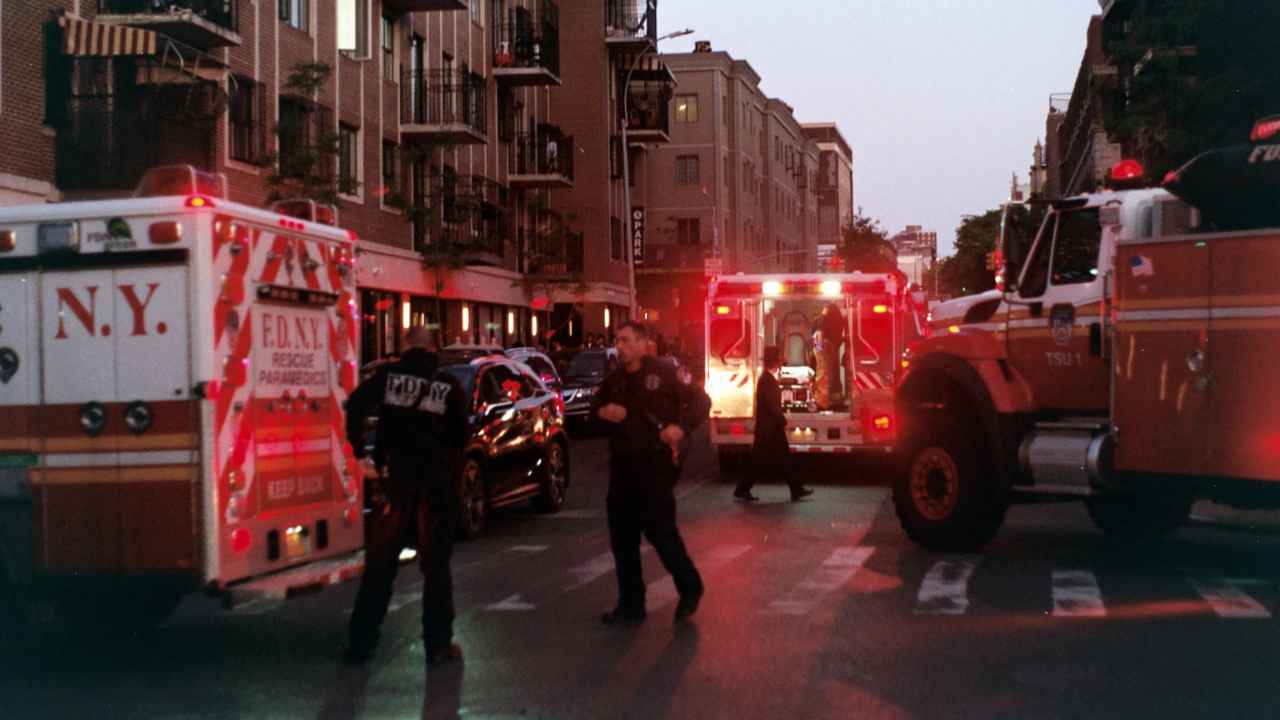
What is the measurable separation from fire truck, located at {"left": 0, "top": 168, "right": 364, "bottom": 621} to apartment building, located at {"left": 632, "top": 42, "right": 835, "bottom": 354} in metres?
56.7

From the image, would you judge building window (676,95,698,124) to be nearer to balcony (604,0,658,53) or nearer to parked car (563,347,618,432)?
balcony (604,0,658,53)

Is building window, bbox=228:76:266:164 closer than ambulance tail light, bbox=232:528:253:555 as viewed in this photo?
No

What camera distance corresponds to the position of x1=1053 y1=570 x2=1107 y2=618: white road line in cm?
1016

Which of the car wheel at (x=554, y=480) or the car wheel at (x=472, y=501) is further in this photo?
the car wheel at (x=554, y=480)

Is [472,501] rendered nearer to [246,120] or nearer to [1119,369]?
[1119,369]

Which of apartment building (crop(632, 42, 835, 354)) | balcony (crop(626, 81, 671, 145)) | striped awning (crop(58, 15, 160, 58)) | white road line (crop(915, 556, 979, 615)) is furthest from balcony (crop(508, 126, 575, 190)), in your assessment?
white road line (crop(915, 556, 979, 615))

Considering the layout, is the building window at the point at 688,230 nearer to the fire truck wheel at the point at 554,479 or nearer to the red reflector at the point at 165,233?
the fire truck wheel at the point at 554,479

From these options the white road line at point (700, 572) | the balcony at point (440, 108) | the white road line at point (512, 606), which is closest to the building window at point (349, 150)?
the balcony at point (440, 108)

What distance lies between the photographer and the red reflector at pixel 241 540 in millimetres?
8742

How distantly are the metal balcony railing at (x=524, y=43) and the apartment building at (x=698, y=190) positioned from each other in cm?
2015

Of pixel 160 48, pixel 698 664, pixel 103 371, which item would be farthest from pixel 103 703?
pixel 160 48

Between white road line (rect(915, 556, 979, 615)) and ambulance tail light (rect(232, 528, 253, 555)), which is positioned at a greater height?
ambulance tail light (rect(232, 528, 253, 555))

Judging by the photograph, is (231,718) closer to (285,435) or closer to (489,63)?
(285,435)

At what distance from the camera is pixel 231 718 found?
766 centimetres
